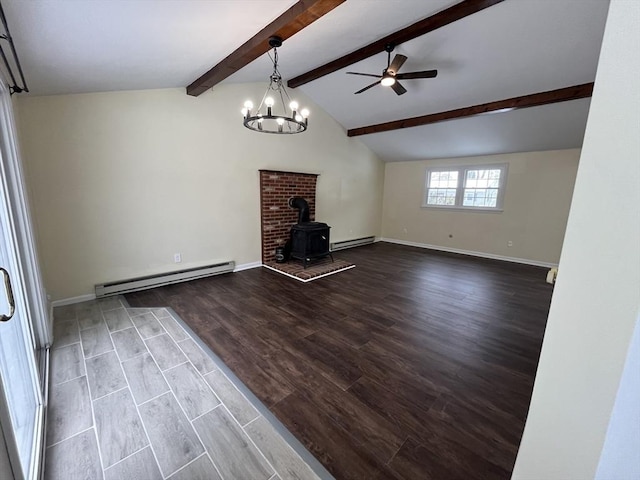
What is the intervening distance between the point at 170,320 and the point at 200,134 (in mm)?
2607

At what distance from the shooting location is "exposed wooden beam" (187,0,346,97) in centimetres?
204

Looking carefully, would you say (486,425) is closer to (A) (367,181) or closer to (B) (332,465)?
(B) (332,465)

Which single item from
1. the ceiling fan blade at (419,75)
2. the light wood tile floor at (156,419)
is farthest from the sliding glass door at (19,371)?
the ceiling fan blade at (419,75)

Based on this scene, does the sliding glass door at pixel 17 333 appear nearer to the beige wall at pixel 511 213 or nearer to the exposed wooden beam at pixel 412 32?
the exposed wooden beam at pixel 412 32

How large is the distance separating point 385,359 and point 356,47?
3841mm

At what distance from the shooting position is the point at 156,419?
1634mm

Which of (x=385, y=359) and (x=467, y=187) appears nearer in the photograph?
(x=385, y=359)

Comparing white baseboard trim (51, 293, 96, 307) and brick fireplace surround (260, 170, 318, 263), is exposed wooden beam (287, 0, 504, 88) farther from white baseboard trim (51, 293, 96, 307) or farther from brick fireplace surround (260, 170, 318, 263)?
white baseboard trim (51, 293, 96, 307)

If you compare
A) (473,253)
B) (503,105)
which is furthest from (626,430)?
(473,253)

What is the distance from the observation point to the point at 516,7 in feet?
8.59

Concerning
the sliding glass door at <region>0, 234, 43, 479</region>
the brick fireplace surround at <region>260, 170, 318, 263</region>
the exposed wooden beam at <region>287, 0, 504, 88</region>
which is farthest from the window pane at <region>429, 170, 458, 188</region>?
the sliding glass door at <region>0, 234, 43, 479</region>

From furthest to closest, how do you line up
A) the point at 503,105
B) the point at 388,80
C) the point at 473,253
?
the point at 473,253
the point at 503,105
the point at 388,80

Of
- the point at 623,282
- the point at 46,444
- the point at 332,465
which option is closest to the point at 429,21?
the point at 623,282

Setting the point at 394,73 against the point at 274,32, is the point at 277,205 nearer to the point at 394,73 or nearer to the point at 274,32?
the point at 394,73
